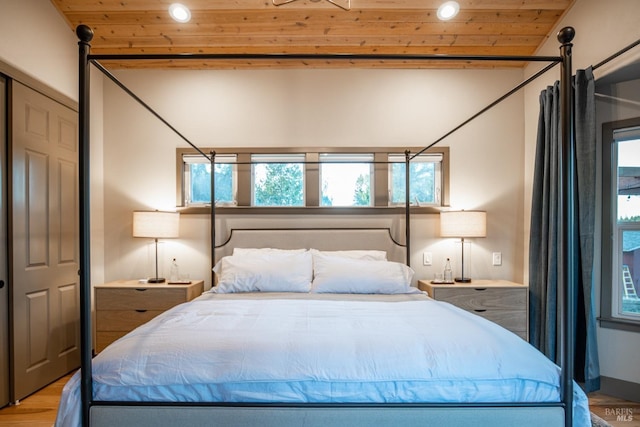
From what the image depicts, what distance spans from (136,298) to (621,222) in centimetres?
406

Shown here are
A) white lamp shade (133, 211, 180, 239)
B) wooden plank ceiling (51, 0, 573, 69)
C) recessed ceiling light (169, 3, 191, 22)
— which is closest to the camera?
recessed ceiling light (169, 3, 191, 22)

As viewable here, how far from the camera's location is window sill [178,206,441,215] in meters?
3.50

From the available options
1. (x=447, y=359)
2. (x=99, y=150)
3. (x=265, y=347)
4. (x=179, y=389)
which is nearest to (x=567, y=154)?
(x=447, y=359)

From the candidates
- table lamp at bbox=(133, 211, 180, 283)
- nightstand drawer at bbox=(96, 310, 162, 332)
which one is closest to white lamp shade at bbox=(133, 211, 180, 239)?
table lamp at bbox=(133, 211, 180, 283)

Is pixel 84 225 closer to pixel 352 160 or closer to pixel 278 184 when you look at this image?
pixel 278 184

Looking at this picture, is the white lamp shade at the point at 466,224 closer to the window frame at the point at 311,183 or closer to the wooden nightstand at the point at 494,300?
the window frame at the point at 311,183

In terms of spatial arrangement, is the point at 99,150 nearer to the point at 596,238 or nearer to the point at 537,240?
the point at 537,240

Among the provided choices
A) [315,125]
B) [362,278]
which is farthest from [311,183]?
[362,278]

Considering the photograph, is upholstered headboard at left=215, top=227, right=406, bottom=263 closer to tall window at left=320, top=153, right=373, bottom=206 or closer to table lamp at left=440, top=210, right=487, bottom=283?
tall window at left=320, top=153, right=373, bottom=206

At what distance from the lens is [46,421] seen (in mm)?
2277

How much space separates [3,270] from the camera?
7.96 ft

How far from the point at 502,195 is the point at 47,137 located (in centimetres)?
415

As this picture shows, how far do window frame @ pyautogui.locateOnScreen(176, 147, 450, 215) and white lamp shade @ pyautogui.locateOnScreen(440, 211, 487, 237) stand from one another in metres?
0.27

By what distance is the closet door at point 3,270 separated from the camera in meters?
2.41
